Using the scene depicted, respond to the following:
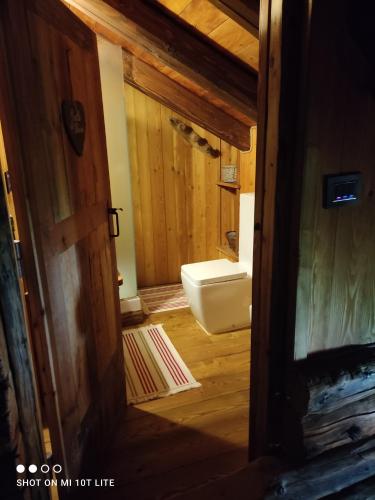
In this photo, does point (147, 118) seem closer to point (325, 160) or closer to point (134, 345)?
point (134, 345)

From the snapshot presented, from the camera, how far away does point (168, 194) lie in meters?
3.58

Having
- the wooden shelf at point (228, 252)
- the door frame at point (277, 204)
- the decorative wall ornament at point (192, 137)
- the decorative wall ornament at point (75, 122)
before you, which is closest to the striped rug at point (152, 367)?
the door frame at point (277, 204)

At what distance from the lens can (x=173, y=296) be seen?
346 cm

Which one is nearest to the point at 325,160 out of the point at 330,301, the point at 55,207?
the point at 330,301

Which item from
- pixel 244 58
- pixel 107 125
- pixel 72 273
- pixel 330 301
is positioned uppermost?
pixel 244 58

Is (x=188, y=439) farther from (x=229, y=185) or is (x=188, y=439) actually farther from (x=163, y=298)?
(x=229, y=185)

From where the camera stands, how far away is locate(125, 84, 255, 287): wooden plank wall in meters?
3.35

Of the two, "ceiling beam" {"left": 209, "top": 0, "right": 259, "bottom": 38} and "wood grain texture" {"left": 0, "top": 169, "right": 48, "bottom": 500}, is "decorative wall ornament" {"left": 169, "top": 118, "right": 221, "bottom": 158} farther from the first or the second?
"wood grain texture" {"left": 0, "top": 169, "right": 48, "bottom": 500}

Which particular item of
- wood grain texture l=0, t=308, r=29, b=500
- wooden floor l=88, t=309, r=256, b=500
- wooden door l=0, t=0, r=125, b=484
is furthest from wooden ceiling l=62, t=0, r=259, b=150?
wooden floor l=88, t=309, r=256, b=500

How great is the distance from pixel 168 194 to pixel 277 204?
2.60 metres

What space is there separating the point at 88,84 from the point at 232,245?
95.0 inches

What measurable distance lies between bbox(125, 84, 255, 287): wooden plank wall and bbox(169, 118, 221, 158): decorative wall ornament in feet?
0.17

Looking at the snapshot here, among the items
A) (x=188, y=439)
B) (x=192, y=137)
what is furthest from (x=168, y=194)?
(x=188, y=439)

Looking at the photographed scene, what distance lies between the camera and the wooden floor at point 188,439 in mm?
1433
